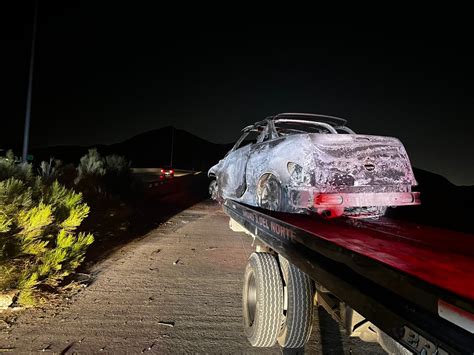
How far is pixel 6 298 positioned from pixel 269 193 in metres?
3.61

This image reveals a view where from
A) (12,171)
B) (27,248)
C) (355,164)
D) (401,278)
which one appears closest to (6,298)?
(27,248)

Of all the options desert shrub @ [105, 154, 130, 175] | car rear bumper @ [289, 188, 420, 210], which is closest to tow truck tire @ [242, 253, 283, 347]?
car rear bumper @ [289, 188, 420, 210]

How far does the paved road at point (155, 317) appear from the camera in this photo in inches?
139

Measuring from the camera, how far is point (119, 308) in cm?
440

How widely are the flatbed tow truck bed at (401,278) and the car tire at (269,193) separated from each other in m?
1.52

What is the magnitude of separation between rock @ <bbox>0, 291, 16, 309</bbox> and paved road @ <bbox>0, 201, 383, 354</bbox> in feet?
1.25

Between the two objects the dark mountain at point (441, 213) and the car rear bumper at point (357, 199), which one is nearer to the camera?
the car rear bumper at point (357, 199)

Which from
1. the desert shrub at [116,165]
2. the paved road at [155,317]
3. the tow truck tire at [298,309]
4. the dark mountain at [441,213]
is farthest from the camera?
the dark mountain at [441,213]

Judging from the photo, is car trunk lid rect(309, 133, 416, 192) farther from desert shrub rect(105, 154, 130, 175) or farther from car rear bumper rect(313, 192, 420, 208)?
desert shrub rect(105, 154, 130, 175)

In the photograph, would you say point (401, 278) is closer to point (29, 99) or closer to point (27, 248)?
point (27, 248)

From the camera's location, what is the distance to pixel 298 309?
3.04m

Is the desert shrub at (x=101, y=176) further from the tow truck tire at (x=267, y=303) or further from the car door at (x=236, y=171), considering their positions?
the tow truck tire at (x=267, y=303)

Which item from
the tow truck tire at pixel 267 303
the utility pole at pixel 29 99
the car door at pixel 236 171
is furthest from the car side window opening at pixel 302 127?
the utility pole at pixel 29 99

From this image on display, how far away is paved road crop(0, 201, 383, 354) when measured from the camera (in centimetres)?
352
